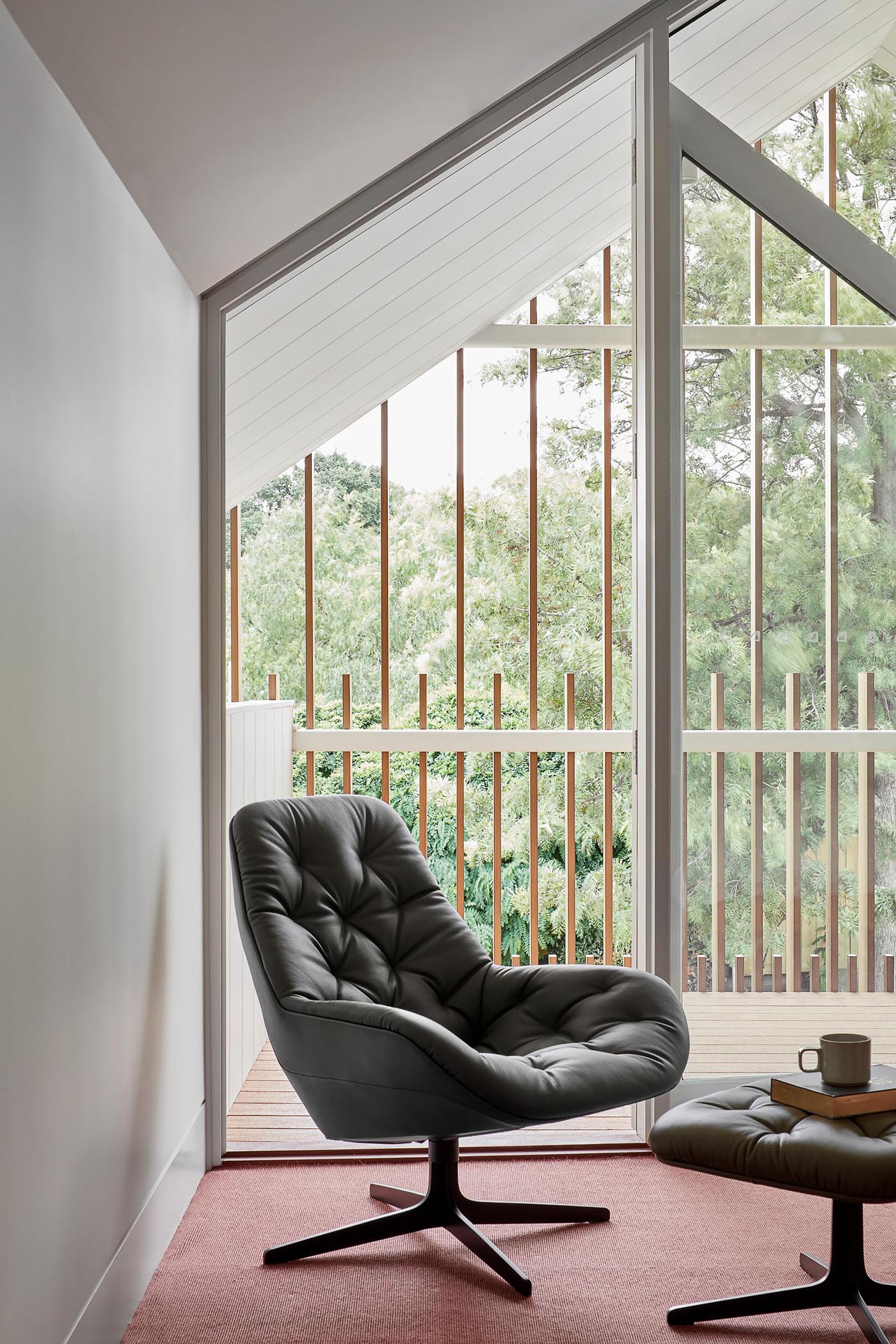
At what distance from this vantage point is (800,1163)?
5.20ft

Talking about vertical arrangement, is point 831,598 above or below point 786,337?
below

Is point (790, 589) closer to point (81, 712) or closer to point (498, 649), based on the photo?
point (81, 712)

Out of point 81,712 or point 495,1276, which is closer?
point 81,712

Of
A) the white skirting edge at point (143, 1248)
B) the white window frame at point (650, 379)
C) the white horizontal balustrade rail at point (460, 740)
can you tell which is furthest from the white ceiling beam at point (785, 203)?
the white skirting edge at point (143, 1248)

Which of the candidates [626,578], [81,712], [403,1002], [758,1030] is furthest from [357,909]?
[626,578]

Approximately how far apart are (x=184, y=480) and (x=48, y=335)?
91cm

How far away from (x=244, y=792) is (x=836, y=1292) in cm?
185

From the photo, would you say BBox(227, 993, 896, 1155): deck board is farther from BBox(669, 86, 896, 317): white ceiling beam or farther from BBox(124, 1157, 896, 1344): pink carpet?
BBox(669, 86, 896, 317): white ceiling beam

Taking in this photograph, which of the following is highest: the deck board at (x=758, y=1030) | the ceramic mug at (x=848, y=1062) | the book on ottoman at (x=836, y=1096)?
the ceramic mug at (x=848, y=1062)

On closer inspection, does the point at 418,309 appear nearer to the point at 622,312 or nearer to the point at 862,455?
the point at 862,455

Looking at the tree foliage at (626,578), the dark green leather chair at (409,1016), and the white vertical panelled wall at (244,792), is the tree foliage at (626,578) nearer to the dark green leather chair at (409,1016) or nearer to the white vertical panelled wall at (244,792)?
the dark green leather chair at (409,1016)

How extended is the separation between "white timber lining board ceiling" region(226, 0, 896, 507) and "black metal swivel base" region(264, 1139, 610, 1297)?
193 cm

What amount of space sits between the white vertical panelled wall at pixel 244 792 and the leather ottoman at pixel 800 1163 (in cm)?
126

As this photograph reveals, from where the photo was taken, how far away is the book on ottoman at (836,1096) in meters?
1.70
